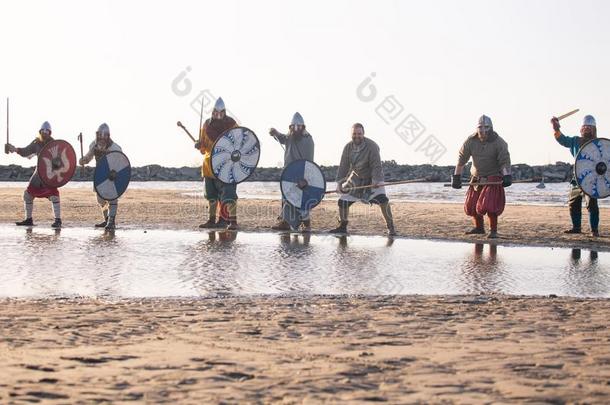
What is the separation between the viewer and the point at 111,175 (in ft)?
41.3

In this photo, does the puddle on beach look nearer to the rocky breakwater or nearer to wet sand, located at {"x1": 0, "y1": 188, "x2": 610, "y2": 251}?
wet sand, located at {"x1": 0, "y1": 188, "x2": 610, "y2": 251}

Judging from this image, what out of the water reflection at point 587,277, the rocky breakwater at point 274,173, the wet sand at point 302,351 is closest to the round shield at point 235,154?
the water reflection at point 587,277

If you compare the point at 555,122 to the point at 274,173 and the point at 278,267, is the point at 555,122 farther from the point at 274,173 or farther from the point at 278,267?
the point at 274,173

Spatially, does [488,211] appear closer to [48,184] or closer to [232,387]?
[48,184]

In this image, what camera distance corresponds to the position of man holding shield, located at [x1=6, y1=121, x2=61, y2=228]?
12.7m

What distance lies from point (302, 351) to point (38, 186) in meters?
9.57

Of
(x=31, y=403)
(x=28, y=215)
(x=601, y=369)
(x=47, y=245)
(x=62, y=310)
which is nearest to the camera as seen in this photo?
(x=31, y=403)

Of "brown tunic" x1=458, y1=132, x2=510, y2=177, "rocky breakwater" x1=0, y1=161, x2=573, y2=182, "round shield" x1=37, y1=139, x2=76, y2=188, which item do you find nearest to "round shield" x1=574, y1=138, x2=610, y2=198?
"brown tunic" x1=458, y1=132, x2=510, y2=177

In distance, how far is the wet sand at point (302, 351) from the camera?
11.0ft

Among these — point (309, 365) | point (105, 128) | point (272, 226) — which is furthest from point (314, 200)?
point (309, 365)

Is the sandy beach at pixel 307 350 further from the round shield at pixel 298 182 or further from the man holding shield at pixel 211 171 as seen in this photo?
the man holding shield at pixel 211 171

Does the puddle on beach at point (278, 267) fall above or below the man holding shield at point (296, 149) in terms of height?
below

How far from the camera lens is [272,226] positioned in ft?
42.3

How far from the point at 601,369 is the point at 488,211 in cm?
779
